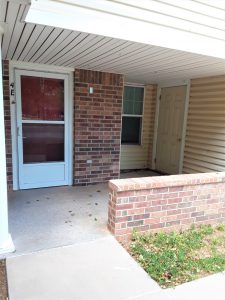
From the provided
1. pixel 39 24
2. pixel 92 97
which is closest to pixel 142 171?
pixel 92 97

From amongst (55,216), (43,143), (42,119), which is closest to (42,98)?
(42,119)

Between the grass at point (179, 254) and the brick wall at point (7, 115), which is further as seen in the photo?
the brick wall at point (7, 115)

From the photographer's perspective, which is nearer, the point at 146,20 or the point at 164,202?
the point at 146,20

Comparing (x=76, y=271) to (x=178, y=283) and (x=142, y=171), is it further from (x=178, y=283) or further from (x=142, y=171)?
(x=142, y=171)

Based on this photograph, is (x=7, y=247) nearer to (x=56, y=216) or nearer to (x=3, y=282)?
(x=3, y=282)

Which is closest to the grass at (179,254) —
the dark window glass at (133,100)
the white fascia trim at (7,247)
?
the white fascia trim at (7,247)

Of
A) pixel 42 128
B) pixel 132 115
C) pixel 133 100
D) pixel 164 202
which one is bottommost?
pixel 164 202

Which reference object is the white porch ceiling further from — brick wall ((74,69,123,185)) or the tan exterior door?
the tan exterior door

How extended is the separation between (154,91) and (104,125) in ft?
7.23

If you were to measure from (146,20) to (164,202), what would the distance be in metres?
2.17

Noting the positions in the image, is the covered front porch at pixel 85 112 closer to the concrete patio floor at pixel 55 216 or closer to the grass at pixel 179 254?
the concrete patio floor at pixel 55 216

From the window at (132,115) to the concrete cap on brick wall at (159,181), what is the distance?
10.7 feet

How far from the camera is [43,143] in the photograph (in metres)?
4.61

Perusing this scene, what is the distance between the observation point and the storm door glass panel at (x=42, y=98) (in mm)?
4348
